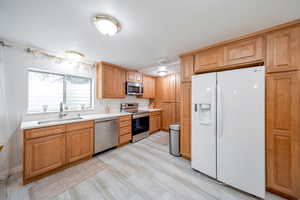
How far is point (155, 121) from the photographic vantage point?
4.46m

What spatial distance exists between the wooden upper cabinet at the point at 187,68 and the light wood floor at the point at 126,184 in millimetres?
1844

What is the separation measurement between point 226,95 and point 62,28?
266 cm

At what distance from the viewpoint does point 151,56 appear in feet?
8.85

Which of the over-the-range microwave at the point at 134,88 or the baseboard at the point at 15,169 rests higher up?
the over-the-range microwave at the point at 134,88

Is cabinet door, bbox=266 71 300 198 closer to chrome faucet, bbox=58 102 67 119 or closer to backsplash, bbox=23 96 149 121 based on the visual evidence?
backsplash, bbox=23 96 149 121

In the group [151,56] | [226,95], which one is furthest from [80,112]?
[226,95]

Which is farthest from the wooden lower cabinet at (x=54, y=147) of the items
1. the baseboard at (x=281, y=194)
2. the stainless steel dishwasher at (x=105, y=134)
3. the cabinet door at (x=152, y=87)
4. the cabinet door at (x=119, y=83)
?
the baseboard at (x=281, y=194)

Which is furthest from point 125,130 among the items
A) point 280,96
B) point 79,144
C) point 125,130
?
point 280,96

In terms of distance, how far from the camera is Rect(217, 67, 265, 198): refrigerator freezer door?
1464 millimetres

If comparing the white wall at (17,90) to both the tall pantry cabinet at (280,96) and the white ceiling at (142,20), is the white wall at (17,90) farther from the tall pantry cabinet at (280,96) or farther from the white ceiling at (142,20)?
the tall pantry cabinet at (280,96)

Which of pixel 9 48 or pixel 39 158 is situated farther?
pixel 9 48

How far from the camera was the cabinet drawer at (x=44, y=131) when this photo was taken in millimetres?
1754

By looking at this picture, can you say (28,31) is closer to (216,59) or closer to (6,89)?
(6,89)

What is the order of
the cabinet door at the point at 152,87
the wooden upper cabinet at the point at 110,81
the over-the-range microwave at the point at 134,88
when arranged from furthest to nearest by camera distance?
the cabinet door at the point at 152,87 < the over-the-range microwave at the point at 134,88 < the wooden upper cabinet at the point at 110,81
